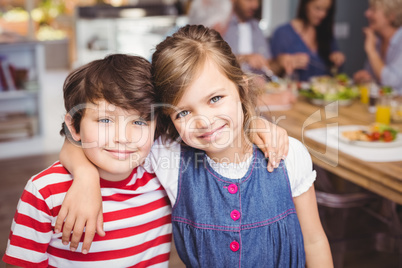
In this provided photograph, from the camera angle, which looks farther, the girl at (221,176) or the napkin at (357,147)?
the napkin at (357,147)

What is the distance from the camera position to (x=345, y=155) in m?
1.85

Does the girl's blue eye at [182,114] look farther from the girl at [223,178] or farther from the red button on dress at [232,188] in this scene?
the red button on dress at [232,188]

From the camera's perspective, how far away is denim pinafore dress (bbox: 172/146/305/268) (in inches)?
43.6

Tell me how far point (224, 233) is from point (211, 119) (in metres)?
0.29

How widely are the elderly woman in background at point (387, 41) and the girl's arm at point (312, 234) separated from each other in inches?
85.2

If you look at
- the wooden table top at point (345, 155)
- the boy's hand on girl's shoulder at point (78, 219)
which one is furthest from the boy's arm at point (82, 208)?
the wooden table top at point (345, 155)

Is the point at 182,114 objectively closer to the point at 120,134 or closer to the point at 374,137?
the point at 120,134

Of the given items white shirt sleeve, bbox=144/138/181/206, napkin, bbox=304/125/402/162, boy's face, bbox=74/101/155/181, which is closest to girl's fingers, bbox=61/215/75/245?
boy's face, bbox=74/101/155/181

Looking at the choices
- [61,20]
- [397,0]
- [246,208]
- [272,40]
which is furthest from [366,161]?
[61,20]

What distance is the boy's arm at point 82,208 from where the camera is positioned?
3.24ft

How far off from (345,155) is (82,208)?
121 cm

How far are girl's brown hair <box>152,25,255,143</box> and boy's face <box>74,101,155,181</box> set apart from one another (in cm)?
9

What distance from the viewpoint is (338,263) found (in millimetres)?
1973

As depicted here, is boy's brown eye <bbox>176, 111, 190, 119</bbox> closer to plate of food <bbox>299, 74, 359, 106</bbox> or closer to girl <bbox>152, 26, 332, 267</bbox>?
girl <bbox>152, 26, 332, 267</bbox>
